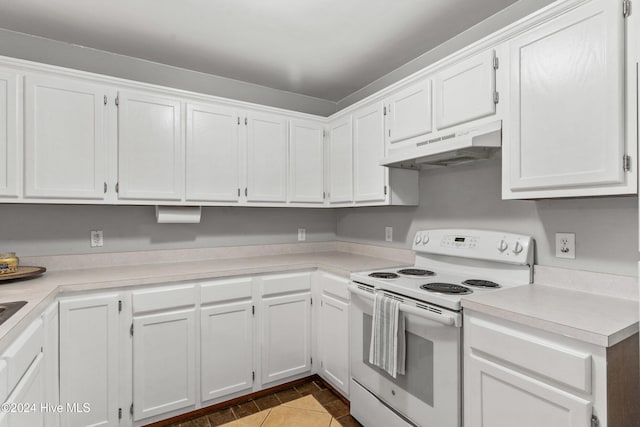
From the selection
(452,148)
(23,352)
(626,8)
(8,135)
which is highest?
(626,8)

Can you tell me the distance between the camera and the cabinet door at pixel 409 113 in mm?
2008

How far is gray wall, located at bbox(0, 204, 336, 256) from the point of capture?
2.15 meters

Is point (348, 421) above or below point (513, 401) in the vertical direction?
below

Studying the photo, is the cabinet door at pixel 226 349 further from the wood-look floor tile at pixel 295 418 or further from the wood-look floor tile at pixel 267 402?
the wood-look floor tile at pixel 295 418

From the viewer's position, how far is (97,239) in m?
2.35

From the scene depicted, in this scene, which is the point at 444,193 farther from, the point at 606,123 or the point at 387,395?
the point at 387,395

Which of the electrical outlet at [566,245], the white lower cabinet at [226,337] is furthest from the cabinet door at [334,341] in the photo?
the electrical outlet at [566,245]

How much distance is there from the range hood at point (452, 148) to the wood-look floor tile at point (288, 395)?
5.83 ft

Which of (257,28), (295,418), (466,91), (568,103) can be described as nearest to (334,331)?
(295,418)

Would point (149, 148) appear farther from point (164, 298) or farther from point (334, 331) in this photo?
point (334, 331)

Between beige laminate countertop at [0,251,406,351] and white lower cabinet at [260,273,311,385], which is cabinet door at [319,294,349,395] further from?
beige laminate countertop at [0,251,406,351]

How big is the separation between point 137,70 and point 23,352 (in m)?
2.09

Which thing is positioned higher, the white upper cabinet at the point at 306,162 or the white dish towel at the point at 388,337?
the white upper cabinet at the point at 306,162

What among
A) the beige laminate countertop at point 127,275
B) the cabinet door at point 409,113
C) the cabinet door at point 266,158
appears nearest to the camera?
the beige laminate countertop at point 127,275
